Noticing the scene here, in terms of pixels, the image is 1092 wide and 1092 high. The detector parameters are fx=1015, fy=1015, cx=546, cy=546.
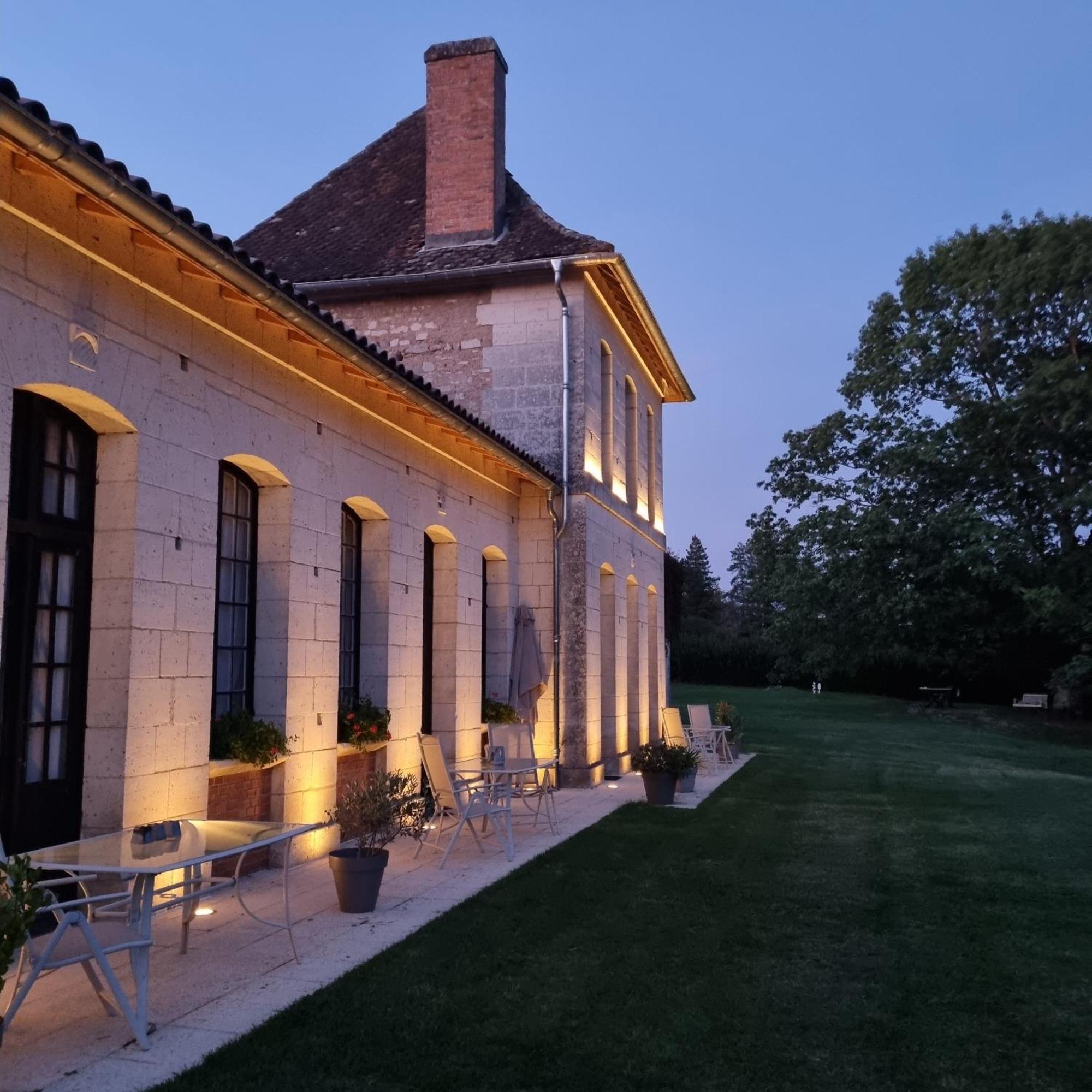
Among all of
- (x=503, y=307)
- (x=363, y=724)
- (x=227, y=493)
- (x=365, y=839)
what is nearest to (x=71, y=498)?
(x=227, y=493)

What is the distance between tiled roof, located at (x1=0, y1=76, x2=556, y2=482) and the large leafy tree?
1735cm

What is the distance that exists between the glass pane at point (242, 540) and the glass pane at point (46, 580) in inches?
65.9

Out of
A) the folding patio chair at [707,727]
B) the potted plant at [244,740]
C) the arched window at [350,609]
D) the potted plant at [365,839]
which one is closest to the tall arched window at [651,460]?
the folding patio chair at [707,727]

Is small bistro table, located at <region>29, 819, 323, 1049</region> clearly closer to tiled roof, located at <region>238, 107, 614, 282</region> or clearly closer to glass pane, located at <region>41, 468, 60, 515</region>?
glass pane, located at <region>41, 468, 60, 515</region>

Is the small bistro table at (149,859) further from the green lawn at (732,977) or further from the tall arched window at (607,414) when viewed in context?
the tall arched window at (607,414)

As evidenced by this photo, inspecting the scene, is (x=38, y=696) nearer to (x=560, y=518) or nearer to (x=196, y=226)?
(x=196, y=226)

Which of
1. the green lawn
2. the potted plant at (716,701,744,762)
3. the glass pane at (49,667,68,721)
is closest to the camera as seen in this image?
the green lawn

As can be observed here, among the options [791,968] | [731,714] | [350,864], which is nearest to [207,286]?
[350,864]

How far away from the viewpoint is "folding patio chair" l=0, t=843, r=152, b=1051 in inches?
130

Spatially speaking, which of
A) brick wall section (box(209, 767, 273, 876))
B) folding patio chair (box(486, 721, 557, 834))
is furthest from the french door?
folding patio chair (box(486, 721, 557, 834))

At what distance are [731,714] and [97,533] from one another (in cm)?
1277

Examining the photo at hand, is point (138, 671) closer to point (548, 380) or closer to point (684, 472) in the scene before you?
point (548, 380)

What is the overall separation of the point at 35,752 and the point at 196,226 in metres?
2.66

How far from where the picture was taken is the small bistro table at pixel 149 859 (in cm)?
362
